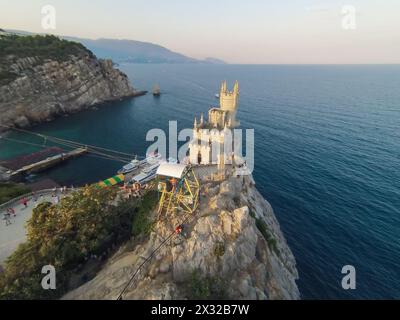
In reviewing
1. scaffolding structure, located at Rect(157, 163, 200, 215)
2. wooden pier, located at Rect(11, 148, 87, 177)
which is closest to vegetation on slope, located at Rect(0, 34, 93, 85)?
wooden pier, located at Rect(11, 148, 87, 177)

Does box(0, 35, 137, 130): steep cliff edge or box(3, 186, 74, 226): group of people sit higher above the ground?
box(0, 35, 137, 130): steep cliff edge

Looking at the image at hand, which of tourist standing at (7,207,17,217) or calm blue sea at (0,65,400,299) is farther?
calm blue sea at (0,65,400,299)

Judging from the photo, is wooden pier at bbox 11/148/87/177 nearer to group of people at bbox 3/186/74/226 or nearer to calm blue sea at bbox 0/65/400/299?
calm blue sea at bbox 0/65/400/299

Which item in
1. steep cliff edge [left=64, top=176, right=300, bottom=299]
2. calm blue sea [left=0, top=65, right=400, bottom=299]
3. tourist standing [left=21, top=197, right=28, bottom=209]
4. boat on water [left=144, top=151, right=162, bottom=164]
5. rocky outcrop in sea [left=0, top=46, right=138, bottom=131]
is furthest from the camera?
rocky outcrop in sea [left=0, top=46, right=138, bottom=131]

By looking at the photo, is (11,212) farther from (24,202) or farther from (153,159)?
(153,159)

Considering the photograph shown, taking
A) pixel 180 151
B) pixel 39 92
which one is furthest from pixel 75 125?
pixel 180 151

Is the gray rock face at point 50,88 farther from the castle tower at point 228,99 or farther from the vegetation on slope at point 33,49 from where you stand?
the castle tower at point 228,99

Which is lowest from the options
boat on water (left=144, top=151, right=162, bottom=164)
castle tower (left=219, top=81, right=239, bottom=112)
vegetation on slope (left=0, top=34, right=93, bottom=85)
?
boat on water (left=144, top=151, right=162, bottom=164)
